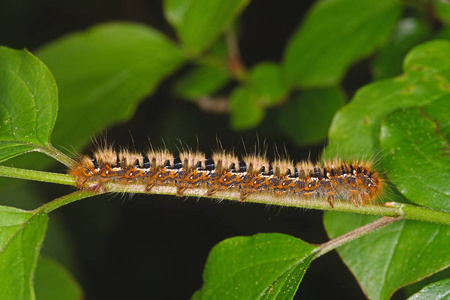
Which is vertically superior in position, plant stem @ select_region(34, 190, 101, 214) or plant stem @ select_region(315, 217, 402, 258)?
plant stem @ select_region(34, 190, 101, 214)

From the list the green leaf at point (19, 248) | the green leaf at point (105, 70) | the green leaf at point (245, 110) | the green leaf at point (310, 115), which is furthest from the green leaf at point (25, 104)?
the green leaf at point (310, 115)

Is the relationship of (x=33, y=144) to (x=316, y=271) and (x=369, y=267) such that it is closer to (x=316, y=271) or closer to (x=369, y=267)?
(x=369, y=267)

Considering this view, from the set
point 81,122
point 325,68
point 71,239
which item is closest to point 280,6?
point 325,68

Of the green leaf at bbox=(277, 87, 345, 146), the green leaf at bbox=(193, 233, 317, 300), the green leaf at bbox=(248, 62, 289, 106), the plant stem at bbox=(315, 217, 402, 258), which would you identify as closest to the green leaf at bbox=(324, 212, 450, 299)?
the plant stem at bbox=(315, 217, 402, 258)

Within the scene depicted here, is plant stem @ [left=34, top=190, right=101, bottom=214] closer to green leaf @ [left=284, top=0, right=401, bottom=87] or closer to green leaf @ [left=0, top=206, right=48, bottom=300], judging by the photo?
green leaf @ [left=0, top=206, right=48, bottom=300]

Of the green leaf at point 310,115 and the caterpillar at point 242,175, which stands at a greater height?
the green leaf at point 310,115

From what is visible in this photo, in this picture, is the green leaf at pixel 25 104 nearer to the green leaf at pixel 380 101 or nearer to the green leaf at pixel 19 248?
the green leaf at pixel 19 248
